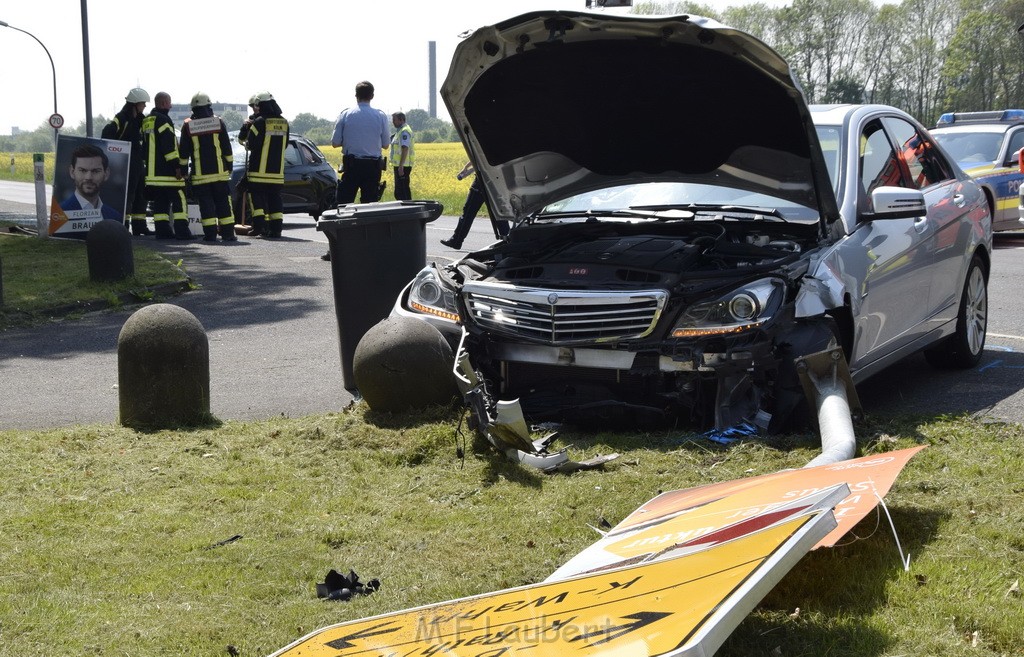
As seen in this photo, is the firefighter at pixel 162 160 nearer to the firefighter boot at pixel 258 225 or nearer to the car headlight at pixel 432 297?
the firefighter boot at pixel 258 225

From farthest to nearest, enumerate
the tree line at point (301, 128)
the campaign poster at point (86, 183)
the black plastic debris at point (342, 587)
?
the tree line at point (301, 128)
the campaign poster at point (86, 183)
the black plastic debris at point (342, 587)

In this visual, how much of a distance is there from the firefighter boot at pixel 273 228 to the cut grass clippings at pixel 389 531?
491 inches

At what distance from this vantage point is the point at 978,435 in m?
5.72

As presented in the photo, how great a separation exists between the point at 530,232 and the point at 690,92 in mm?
1187

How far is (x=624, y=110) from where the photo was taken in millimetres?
6555

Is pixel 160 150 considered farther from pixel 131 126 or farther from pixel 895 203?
pixel 895 203

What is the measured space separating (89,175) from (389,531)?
1383 cm

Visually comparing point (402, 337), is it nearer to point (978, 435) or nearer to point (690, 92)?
point (690, 92)

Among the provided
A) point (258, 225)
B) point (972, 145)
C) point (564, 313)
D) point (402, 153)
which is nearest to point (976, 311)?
point (564, 313)

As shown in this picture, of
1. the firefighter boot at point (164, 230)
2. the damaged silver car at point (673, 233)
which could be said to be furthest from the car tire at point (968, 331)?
the firefighter boot at point (164, 230)

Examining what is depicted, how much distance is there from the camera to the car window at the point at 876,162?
6586 mm

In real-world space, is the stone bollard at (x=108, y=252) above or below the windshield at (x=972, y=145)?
below

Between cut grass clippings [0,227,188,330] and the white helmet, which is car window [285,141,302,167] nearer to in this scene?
the white helmet

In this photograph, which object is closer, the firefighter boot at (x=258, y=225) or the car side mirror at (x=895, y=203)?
the car side mirror at (x=895, y=203)
